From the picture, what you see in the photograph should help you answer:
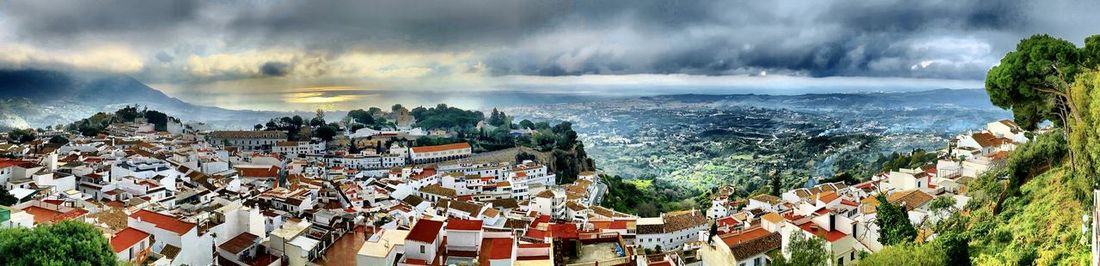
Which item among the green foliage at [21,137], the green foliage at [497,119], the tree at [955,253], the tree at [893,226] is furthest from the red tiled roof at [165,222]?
the green foliage at [497,119]

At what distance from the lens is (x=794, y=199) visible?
22.1 m

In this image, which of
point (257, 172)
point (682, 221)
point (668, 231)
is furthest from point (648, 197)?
point (257, 172)

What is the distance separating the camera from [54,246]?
23.3 ft

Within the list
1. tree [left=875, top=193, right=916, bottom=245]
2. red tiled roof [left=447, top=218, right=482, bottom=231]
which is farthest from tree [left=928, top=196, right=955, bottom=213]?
red tiled roof [left=447, top=218, right=482, bottom=231]

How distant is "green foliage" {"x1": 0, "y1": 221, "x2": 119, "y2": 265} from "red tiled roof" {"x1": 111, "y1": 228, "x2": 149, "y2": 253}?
195cm

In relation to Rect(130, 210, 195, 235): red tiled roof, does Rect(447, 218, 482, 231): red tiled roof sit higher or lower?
higher

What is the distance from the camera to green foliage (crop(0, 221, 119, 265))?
22.8ft

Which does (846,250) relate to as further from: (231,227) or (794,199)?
(794,199)

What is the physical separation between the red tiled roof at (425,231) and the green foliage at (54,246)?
363cm

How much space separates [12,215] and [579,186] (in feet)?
65.1

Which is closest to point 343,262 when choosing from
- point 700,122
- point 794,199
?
point 794,199

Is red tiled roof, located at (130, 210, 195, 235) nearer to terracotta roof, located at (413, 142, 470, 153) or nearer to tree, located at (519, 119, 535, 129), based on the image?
terracotta roof, located at (413, 142, 470, 153)

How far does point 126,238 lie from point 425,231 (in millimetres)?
4544

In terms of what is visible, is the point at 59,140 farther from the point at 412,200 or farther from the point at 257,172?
the point at 412,200
